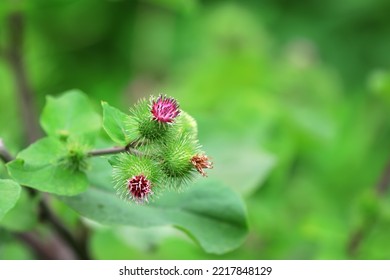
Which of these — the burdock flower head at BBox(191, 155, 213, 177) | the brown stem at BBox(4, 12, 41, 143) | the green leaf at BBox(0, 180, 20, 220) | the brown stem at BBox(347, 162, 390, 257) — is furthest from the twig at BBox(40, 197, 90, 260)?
the brown stem at BBox(347, 162, 390, 257)

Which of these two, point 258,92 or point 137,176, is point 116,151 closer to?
point 137,176

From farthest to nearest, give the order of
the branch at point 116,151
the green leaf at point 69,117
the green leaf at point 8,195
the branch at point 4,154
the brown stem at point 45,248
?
the brown stem at point 45,248 < the green leaf at point 69,117 < the branch at point 4,154 < the branch at point 116,151 < the green leaf at point 8,195

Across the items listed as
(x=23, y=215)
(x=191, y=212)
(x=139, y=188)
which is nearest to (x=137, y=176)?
(x=139, y=188)

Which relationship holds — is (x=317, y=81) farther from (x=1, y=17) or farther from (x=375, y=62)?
(x=1, y=17)

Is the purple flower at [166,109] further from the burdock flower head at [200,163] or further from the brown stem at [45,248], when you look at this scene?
the brown stem at [45,248]

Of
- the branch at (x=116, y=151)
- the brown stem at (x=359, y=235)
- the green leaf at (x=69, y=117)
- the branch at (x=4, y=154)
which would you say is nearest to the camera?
the branch at (x=116, y=151)

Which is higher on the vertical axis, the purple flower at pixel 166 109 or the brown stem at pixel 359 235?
the brown stem at pixel 359 235

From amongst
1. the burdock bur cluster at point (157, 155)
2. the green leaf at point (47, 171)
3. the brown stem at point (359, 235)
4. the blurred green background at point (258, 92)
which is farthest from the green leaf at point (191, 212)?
the brown stem at point (359, 235)
